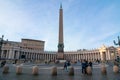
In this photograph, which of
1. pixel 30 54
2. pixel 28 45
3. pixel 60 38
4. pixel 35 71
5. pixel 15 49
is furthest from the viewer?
pixel 28 45

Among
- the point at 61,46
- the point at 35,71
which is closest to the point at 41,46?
the point at 61,46

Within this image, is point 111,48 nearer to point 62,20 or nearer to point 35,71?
point 62,20

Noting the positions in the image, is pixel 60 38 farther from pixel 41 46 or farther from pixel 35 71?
pixel 41 46

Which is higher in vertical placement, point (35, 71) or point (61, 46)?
point (61, 46)

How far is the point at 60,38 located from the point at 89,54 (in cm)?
7252

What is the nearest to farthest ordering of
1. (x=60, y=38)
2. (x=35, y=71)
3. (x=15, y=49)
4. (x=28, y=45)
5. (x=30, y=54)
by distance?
(x=35, y=71), (x=60, y=38), (x=15, y=49), (x=30, y=54), (x=28, y=45)

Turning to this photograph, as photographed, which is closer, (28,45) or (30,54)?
(30,54)

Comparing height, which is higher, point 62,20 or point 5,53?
point 62,20

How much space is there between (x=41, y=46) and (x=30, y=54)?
71.2 feet

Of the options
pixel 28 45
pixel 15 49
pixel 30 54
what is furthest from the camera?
pixel 28 45

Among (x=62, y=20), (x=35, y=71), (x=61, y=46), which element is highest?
(x=62, y=20)

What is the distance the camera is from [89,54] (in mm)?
112062

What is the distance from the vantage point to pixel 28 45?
12294 centimetres

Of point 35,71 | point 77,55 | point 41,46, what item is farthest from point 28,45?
point 35,71
